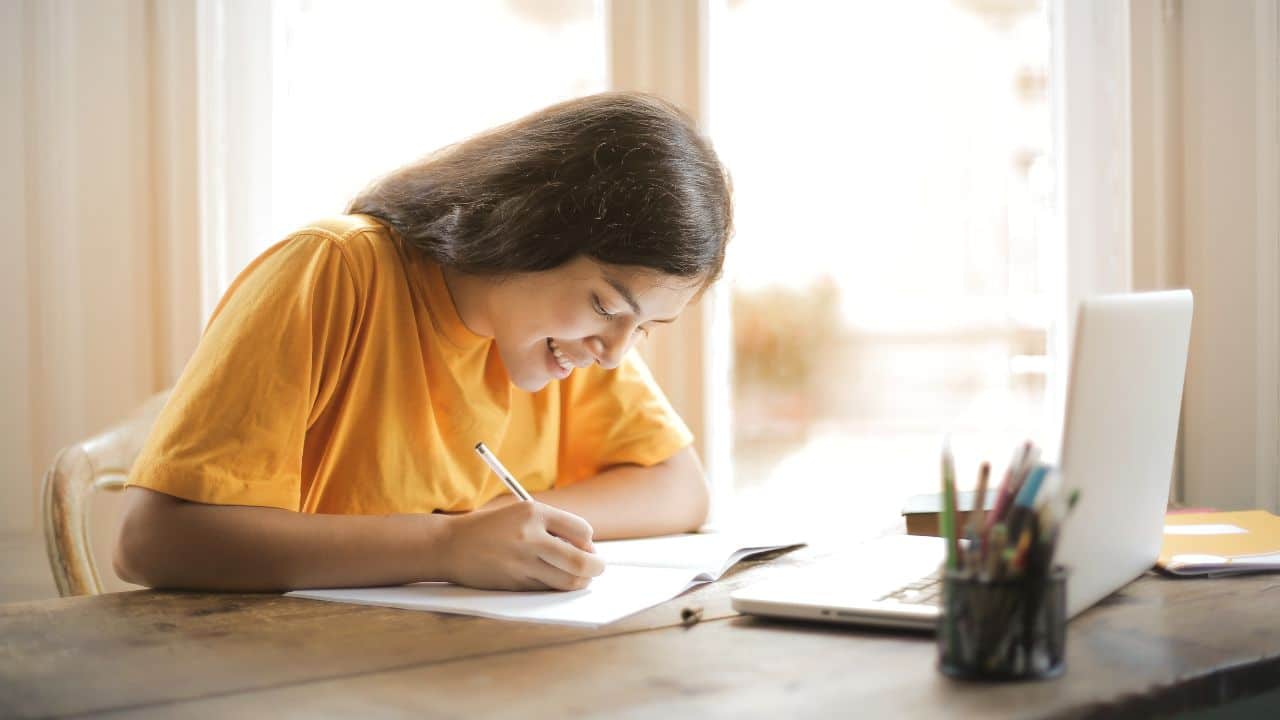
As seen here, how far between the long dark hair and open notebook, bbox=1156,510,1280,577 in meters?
0.61

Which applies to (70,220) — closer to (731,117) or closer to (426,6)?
(426,6)

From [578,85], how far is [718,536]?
110 cm

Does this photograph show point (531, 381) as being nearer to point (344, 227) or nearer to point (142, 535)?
point (344, 227)

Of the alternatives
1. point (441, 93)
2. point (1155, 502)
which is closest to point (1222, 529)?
point (1155, 502)

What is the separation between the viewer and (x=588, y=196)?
1328 mm

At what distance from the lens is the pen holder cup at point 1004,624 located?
31.0 inches

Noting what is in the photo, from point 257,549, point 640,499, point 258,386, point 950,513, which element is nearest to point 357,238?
point 258,386

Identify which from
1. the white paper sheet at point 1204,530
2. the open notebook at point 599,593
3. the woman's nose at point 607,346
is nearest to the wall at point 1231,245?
the white paper sheet at point 1204,530

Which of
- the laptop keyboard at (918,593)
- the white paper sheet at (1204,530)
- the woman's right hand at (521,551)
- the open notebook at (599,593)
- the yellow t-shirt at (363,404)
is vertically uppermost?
the yellow t-shirt at (363,404)

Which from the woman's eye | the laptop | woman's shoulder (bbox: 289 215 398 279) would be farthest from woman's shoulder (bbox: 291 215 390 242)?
the laptop

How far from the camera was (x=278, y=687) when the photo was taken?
831 mm

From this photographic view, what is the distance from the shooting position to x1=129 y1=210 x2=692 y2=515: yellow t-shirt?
121 cm

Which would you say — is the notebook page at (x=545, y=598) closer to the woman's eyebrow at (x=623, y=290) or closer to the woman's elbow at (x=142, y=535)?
the woman's elbow at (x=142, y=535)

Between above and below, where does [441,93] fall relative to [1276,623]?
above
